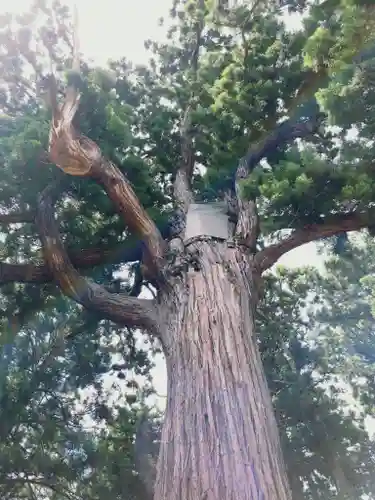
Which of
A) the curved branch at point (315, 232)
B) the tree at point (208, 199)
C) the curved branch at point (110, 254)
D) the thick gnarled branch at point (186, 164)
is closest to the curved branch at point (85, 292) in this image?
the tree at point (208, 199)

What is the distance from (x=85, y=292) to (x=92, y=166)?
3.28 feet

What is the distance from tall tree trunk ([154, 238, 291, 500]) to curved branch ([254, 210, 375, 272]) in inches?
15.7

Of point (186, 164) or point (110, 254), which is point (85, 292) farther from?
point (186, 164)

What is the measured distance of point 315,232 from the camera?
387 centimetres

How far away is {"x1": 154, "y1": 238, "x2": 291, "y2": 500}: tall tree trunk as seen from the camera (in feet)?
7.25

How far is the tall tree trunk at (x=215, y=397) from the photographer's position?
2.21m

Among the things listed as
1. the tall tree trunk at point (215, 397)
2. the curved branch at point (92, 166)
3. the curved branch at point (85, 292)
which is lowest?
the tall tree trunk at point (215, 397)

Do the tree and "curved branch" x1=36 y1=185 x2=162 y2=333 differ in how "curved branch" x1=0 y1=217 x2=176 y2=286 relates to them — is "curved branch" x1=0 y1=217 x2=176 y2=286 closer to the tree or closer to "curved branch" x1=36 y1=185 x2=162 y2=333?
the tree

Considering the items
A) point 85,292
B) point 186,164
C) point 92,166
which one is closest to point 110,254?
point 85,292

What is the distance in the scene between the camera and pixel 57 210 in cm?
475

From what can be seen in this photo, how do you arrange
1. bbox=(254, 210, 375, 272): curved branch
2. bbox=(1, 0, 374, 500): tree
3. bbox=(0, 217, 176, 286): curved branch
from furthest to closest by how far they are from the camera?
bbox=(0, 217, 176, 286): curved branch < bbox=(254, 210, 375, 272): curved branch < bbox=(1, 0, 374, 500): tree

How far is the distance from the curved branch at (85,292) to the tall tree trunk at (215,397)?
357 mm

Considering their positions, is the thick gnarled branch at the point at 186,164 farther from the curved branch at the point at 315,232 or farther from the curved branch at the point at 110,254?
the curved branch at the point at 315,232

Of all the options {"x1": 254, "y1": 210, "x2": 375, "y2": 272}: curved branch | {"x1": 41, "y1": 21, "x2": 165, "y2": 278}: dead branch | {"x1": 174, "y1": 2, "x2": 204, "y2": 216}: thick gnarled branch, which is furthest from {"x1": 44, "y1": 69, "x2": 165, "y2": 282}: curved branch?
{"x1": 174, "y1": 2, "x2": 204, "y2": 216}: thick gnarled branch
